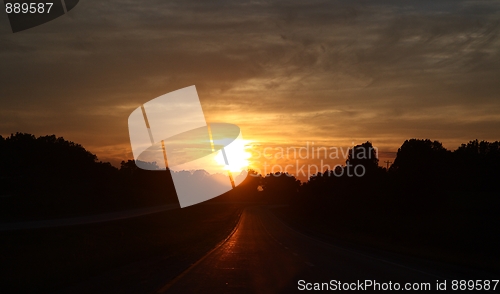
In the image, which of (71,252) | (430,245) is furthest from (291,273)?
(430,245)

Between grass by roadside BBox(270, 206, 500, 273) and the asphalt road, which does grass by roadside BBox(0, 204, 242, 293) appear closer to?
the asphalt road

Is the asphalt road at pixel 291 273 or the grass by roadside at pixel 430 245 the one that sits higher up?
the asphalt road at pixel 291 273

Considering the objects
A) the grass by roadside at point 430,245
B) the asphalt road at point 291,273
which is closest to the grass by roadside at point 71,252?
the asphalt road at point 291,273

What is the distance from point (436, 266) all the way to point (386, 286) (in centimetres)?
685

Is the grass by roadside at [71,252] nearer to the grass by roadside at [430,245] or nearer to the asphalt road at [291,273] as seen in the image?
the asphalt road at [291,273]

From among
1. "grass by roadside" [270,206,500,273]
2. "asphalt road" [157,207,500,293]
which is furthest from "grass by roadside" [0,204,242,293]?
"grass by roadside" [270,206,500,273]

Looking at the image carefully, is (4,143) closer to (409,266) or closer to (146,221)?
(146,221)

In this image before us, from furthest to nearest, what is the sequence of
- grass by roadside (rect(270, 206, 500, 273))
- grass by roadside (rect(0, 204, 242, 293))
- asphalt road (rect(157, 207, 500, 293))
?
grass by roadside (rect(270, 206, 500, 273)) < grass by roadside (rect(0, 204, 242, 293)) < asphalt road (rect(157, 207, 500, 293))

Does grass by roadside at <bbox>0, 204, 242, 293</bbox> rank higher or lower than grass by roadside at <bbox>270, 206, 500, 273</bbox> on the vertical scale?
higher

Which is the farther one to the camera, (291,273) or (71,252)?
(71,252)

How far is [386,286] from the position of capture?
43.7 feet

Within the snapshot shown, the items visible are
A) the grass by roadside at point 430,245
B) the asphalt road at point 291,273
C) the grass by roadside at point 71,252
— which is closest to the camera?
the asphalt road at point 291,273

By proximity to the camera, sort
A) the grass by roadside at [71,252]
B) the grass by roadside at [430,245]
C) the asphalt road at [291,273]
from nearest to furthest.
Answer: the asphalt road at [291,273]
the grass by roadside at [71,252]
the grass by roadside at [430,245]

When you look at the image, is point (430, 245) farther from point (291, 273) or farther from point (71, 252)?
point (71, 252)
